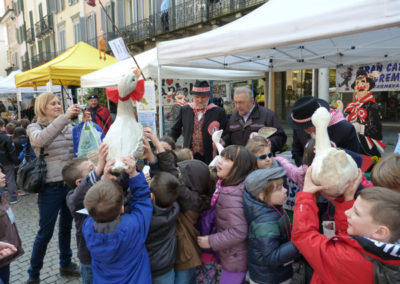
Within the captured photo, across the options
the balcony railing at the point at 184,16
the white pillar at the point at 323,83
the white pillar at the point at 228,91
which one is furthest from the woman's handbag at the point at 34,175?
the balcony railing at the point at 184,16

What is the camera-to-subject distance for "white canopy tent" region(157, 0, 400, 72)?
1.87 meters

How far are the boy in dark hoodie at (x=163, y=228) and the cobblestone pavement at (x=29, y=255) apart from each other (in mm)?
1369

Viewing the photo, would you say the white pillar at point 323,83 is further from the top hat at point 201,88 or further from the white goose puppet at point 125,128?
the white goose puppet at point 125,128

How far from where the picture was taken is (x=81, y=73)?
20.0ft

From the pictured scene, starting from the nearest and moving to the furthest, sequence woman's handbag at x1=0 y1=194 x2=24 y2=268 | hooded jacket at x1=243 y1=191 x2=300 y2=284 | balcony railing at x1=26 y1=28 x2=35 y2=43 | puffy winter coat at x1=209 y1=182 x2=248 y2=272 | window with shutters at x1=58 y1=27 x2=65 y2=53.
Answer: hooded jacket at x1=243 y1=191 x2=300 y2=284 → puffy winter coat at x1=209 y1=182 x2=248 y2=272 → woman's handbag at x1=0 y1=194 x2=24 y2=268 → window with shutters at x1=58 y1=27 x2=65 y2=53 → balcony railing at x1=26 y1=28 x2=35 y2=43

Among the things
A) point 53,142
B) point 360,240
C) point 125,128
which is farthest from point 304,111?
point 53,142

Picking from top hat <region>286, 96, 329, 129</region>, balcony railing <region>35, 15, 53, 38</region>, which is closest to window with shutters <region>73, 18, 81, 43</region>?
balcony railing <region>35, 15, 53, 38</region>

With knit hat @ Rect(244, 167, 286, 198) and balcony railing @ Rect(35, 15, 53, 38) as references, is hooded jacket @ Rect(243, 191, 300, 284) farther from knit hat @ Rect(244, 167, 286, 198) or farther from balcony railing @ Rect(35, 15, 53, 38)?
balcony railing @ Rect(35, 15, 53, 38)

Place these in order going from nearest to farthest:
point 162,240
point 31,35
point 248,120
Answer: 1. point 162,240
2. point 248,120
3. point 31,35

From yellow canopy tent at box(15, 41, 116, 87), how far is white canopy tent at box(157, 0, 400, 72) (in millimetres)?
3149

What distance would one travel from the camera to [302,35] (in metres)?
2.18

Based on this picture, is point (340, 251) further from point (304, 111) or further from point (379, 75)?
point (379, 75)

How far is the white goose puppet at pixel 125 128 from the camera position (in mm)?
1354

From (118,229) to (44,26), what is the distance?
25.7m
